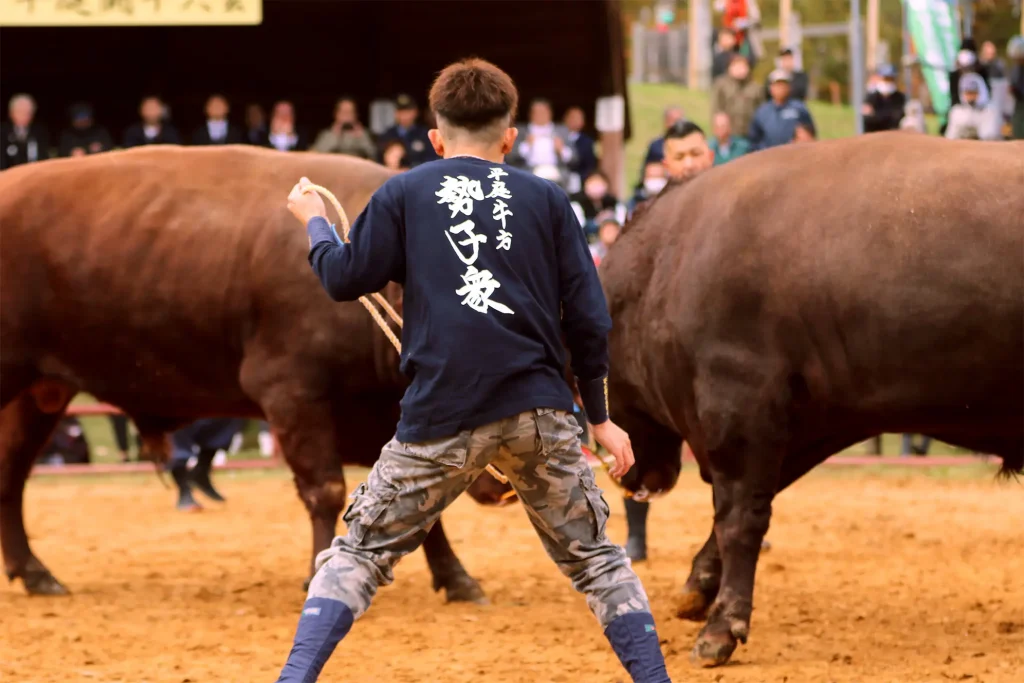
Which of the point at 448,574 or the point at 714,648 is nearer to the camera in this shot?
the point at 714,648

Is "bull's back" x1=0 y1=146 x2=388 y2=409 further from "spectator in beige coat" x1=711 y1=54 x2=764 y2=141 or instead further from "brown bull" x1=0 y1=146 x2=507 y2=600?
"spectator in beige coat" x1=711 y1=54 x2=764 y2=141

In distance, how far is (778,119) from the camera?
14195mm

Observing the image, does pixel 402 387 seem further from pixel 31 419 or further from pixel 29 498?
pixel 29 498

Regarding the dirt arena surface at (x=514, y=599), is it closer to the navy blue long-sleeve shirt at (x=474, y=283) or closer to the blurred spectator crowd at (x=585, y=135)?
the navy blue long-sleeve shirt at (x=474, y=283)

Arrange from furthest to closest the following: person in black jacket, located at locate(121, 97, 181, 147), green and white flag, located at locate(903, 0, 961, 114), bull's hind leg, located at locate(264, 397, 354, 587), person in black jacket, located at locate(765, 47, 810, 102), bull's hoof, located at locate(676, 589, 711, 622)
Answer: green and white flag, located at locate(903, 0, 961, 114) → person in black jacket, located at locate(765, 47, 810, 102) → person in black jacket, located at locate(121, 97, 181, 147) → bull's hind leg, located at locate(264, 397, 354, 587) → bull's hoof, located at locate(676, 589, 711, 622)

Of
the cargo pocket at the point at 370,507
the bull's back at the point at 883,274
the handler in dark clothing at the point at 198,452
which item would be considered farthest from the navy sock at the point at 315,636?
the handler in dark clothing at the point at 198,452

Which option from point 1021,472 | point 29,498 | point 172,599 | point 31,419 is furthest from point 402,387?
point 29,498

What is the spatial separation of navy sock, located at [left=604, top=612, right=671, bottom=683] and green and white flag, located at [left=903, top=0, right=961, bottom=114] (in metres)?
13.9

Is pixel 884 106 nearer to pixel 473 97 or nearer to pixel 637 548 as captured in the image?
pixel 637 548

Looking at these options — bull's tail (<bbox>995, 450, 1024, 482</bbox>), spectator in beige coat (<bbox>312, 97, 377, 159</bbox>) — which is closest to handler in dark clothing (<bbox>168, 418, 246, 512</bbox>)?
spectator in beige coat (<bbox>312, 97, 377, 159</bbox>)

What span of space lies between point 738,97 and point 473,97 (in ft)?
38.9

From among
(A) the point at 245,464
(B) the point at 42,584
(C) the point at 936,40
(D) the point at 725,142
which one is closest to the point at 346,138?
(D) the point at 725,142

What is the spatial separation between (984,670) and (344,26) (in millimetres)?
13612

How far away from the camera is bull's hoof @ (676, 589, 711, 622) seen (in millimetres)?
6195
